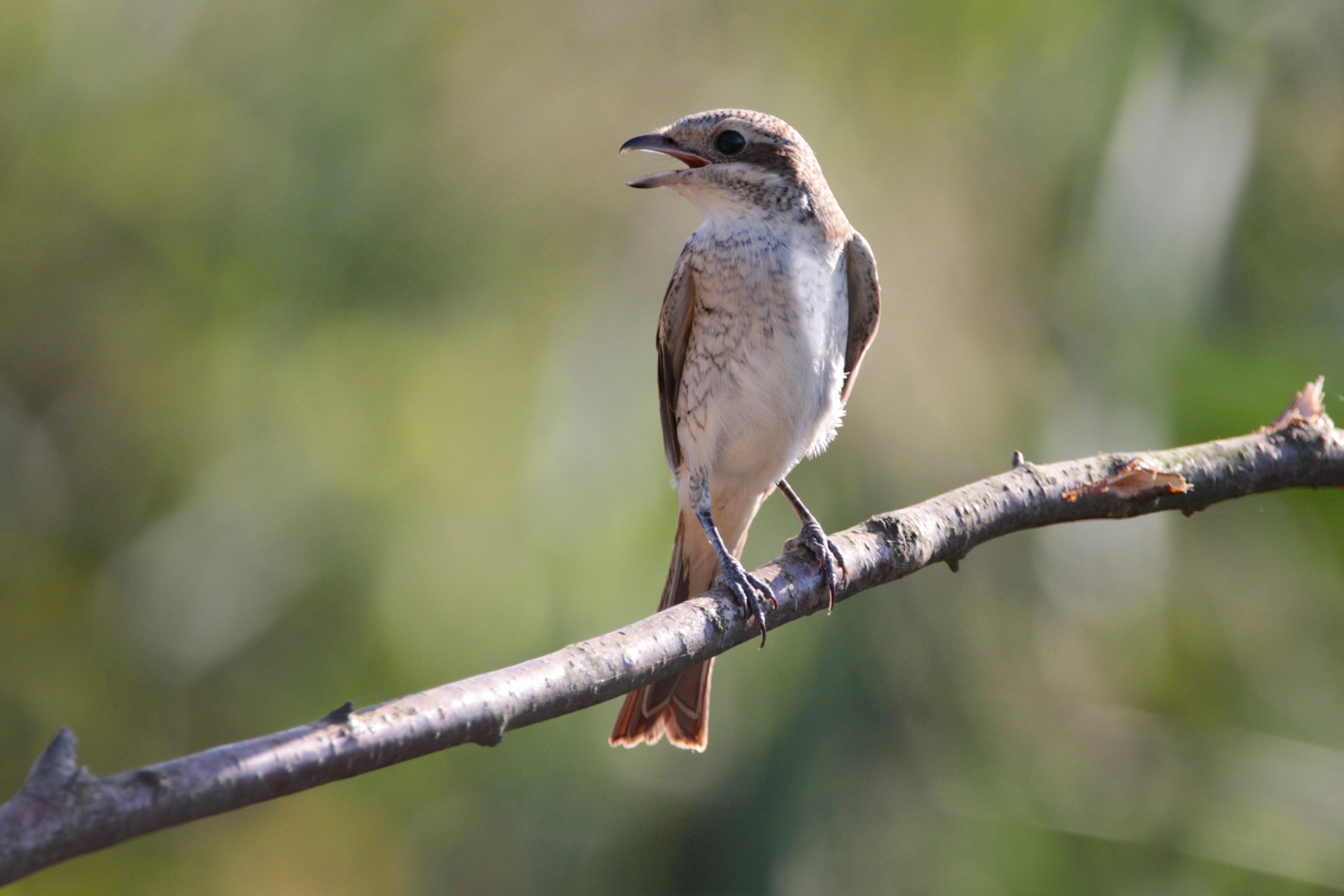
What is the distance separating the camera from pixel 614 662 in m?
1.74

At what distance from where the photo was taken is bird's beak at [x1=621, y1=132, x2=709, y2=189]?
287 cm

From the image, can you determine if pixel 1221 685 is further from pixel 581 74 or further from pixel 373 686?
pixel 581 74

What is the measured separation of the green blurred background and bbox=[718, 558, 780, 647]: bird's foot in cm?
193

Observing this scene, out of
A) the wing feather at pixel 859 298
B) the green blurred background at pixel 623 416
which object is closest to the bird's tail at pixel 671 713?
the wing feather at pixel 859 298

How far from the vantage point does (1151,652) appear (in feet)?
14.8

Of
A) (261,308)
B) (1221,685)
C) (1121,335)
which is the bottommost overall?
(1221,685)

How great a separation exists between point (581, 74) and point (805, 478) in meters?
2.18

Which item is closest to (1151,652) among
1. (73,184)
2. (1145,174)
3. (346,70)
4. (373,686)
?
(1145,174)

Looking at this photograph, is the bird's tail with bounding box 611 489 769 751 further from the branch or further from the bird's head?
the bird's head

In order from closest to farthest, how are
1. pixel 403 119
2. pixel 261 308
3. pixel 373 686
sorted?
pixel 373 686 → pixel 261 308 → pixel 403 119

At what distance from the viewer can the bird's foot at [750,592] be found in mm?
2219

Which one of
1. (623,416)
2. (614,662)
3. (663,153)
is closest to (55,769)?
(614,662)

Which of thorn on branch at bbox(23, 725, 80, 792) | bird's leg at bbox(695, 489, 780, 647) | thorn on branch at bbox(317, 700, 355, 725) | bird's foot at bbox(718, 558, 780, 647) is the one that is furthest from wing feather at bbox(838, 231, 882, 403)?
thorn on branch at bbox(23, 725, 80, 792)

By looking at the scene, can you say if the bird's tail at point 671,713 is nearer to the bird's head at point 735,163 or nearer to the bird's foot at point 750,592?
the bird's foot at point 750,592
